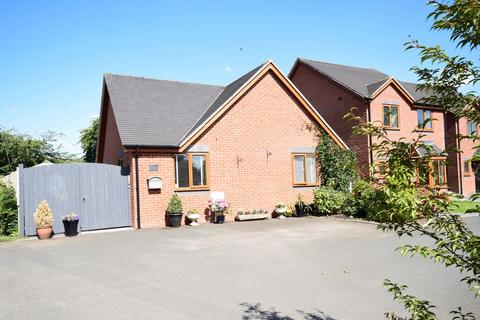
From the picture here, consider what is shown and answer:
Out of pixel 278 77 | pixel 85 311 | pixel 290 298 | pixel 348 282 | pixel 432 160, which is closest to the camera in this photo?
pixel 432 160

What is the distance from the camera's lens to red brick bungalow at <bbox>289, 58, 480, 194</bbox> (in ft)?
78.6

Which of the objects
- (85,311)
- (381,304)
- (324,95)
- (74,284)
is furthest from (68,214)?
(324,95)

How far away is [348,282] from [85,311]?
4666 mm

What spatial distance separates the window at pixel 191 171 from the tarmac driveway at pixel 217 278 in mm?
4174

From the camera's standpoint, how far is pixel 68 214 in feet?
47.6

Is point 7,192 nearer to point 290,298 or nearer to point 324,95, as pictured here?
point 290,298

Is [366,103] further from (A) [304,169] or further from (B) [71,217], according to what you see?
(B) [71,217]

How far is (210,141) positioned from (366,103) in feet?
38.8

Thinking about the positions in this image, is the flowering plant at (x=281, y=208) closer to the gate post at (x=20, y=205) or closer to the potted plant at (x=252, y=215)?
the potted plant at (x=252, y=215)

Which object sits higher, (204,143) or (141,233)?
(204,143)

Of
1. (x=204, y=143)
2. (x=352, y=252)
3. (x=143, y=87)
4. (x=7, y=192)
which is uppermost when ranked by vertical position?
(x=143, y=87)

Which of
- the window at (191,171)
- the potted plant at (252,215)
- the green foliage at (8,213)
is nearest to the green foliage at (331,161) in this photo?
the potted plant at (252,215)

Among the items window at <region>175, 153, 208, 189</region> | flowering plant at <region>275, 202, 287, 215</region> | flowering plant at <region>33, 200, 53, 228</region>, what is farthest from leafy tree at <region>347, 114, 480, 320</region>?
flowering plant at <region>275, 202, 287, 215</region>

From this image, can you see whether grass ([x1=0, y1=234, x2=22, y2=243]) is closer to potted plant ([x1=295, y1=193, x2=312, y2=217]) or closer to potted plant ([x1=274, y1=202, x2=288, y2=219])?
potted plant ([x1=274, y1=202, x2=288, y2=219])
